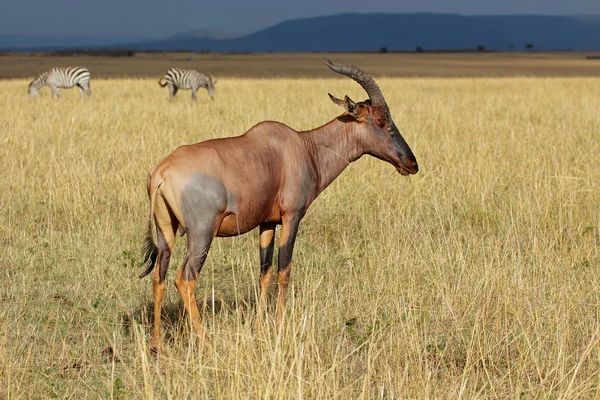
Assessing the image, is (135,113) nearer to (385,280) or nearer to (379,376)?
(385,280)

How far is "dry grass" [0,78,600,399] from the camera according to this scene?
4488 mm

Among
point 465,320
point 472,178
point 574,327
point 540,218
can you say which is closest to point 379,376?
point 465,320

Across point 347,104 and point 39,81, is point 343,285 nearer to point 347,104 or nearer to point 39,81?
point 347,104

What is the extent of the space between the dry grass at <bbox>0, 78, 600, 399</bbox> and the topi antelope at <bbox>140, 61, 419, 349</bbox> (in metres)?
0.35

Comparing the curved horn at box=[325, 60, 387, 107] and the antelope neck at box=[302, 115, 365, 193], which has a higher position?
the curved horn at box=[325, 60, 387, 107]

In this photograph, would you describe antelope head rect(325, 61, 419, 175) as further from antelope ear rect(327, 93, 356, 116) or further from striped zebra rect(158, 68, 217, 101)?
striped zebra rect(158, 68, 217, 101)

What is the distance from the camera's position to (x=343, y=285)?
6.38m

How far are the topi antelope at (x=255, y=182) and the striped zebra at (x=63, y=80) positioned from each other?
20.0m

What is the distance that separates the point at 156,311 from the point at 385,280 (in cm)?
205

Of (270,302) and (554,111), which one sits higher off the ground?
(554,111)

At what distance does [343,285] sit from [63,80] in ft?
70.5

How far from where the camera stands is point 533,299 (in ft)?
18.7

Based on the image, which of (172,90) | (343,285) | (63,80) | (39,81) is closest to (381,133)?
(343,285)

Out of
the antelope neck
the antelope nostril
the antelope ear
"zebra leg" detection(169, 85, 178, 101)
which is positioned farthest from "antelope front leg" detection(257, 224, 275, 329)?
"zebra leg" detection(169, 85, 178, 101)
